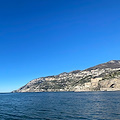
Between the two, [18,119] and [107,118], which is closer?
[107,118]

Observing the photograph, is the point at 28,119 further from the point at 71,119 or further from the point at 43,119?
the point at 71,119

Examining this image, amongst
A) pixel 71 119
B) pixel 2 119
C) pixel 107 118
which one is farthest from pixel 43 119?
pixel 107 118

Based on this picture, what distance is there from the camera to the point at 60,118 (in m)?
45.7

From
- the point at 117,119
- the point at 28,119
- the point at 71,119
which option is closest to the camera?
the point at 117,119

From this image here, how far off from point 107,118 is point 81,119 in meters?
6.96

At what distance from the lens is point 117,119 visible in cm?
4103

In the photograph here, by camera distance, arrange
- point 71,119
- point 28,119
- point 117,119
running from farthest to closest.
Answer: point 28,119
point 71,119
point 117,119

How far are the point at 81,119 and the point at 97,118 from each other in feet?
14.7

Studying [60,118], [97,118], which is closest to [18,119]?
[60,118]

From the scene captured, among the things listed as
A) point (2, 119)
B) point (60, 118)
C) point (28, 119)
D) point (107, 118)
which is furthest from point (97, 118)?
point (2, 119)

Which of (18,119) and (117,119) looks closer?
(117,119)

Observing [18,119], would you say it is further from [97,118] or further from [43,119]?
[97,118]

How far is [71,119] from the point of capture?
43656 mm

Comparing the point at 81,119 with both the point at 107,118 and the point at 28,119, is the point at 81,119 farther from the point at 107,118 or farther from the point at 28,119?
the point at 28,119
